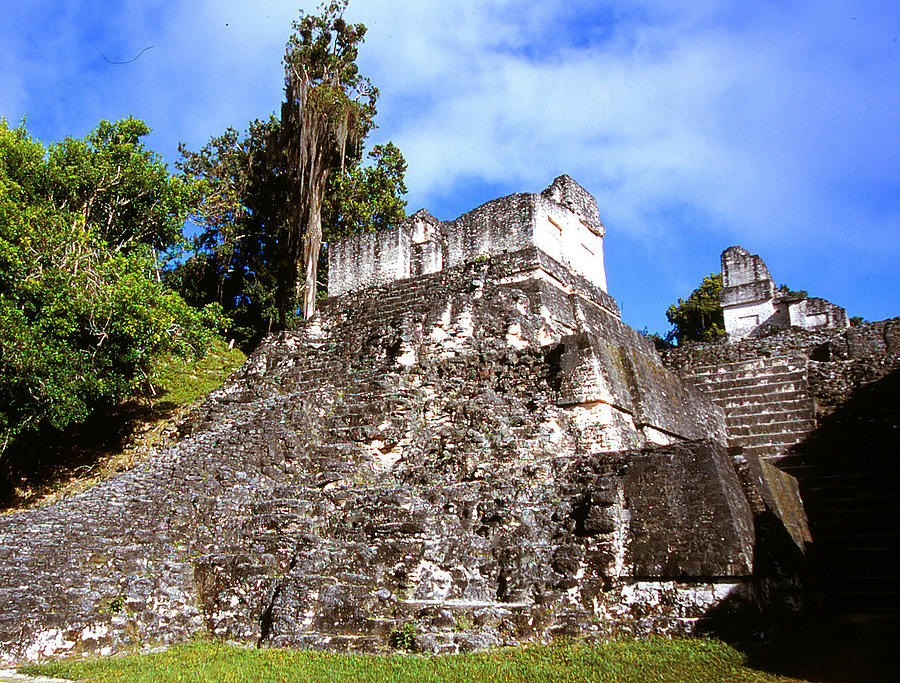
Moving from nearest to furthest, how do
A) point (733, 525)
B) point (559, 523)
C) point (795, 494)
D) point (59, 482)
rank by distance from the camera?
point (733, 525)
point (559, 523)
point (795, 494)
point (59, 482)

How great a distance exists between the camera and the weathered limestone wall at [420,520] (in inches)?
251

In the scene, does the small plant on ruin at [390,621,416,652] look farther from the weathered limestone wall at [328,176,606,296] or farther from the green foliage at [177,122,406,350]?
the green foliage at [177,122,406,350]

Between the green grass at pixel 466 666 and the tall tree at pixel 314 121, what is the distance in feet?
46.8

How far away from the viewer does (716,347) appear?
47.9 feet

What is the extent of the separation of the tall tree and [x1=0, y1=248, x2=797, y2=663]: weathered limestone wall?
1054 cm

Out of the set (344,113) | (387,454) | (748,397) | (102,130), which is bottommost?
(387,454)

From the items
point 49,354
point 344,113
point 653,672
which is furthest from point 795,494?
Answer: point 344,113

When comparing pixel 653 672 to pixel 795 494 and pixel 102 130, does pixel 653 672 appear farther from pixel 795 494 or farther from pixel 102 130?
pixel 102 130

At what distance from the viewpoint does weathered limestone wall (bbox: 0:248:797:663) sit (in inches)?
251

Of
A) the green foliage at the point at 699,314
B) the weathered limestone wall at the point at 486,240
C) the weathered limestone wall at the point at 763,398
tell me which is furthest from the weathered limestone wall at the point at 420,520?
the green foliage at the point at 699,314

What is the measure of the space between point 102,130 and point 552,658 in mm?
14150

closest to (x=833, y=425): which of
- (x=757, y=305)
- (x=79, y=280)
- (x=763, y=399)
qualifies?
(x=763, y=399)

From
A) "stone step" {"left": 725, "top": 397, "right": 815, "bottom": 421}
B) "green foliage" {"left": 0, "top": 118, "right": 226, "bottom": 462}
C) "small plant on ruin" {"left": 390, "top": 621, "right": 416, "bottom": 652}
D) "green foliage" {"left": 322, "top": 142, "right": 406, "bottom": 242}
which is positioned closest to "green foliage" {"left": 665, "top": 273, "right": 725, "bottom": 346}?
"green foliage" {"left": 322, "top": 142, "right": 406, "bottom": 242}

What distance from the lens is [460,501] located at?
7.66 m
